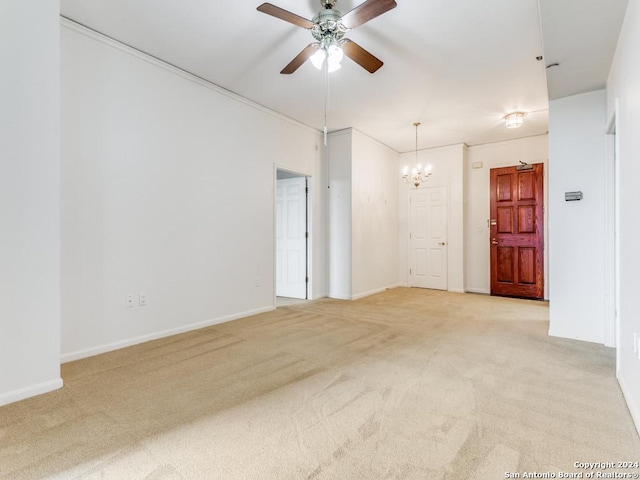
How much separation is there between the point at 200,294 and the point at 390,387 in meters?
2.47

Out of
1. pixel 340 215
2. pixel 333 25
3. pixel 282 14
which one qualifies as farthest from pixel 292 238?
pixel 282 14

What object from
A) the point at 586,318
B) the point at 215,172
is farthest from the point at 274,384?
the point at 586,318

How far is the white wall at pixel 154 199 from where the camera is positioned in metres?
2.90

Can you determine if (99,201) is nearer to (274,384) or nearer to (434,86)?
(274,384)

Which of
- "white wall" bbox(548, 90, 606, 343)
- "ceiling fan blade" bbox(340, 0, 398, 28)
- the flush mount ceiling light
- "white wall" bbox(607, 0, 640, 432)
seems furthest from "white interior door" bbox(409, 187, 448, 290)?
"ceiling fan blade" bbox(340, 0, 398, 28)

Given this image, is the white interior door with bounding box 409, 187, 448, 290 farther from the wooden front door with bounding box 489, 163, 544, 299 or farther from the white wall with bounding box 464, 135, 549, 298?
the wooden front door with bounding box 489, 163, 544, 299

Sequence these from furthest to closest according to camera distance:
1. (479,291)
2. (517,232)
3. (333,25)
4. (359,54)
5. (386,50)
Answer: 1. (479,291)
2. (517,232)
3. (386,50)
4. (359,54)
5. (333,25)

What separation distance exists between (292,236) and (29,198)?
3939 millimetres

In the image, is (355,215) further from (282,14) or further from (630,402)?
(630,402)

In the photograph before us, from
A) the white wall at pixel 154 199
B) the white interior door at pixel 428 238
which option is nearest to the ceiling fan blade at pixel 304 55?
the white wall at pixel 154 199

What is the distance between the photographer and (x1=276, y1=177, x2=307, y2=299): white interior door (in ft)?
18.8

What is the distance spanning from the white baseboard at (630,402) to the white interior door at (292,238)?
411 cm

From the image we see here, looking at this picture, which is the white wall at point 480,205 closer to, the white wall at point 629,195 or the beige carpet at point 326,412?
the beige carpet at point 326,412

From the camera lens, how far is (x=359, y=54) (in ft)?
8.87
